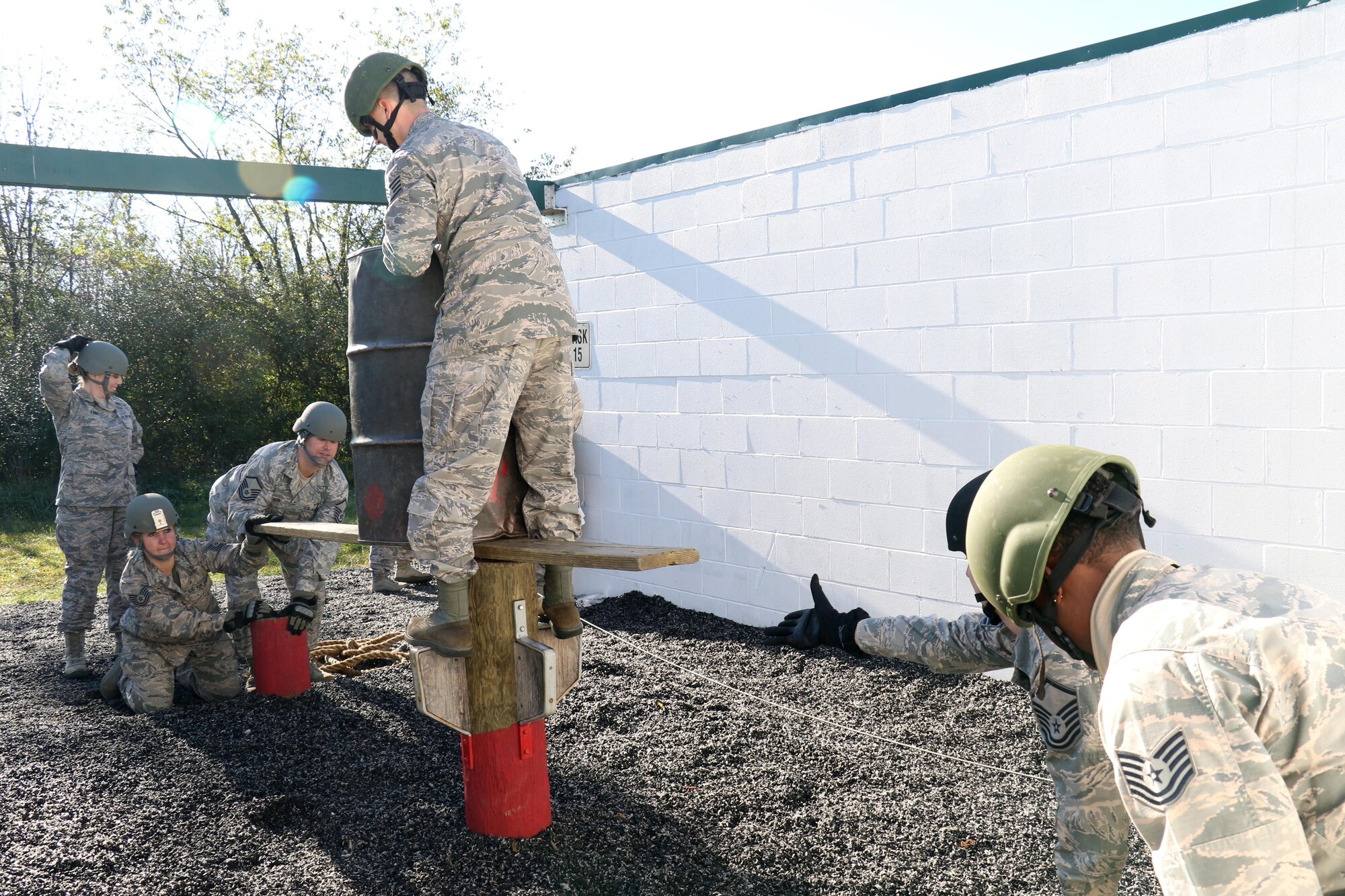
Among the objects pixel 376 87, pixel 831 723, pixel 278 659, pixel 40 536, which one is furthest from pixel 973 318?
pixel 40 536

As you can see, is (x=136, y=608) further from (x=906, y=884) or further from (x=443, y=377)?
(x=906, y=884)

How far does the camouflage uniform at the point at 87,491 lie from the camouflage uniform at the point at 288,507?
3.04 ft

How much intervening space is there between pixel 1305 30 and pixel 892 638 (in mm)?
3142

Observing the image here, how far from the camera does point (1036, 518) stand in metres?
1.52

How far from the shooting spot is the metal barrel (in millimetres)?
3268

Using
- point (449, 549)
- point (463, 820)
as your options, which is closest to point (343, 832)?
point (463, 820)

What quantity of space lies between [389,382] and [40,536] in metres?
10.9

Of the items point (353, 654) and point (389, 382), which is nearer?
point (389, 382)

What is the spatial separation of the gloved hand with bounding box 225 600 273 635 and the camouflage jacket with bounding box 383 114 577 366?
2.53 meters

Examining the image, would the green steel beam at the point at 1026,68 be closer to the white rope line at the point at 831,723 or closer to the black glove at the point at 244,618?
the white rope line at the point at 831,723

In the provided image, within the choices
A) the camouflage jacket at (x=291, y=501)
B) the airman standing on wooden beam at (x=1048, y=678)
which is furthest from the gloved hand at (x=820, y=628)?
the camouflage jacket at (x=291, y=501)

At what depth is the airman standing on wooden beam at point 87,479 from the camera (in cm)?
588

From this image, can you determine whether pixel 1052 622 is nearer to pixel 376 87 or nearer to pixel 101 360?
pixel 376 87

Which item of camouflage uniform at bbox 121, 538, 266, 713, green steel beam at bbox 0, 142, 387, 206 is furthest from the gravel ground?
green steel beam at bbox 0, 142, 387, 206
